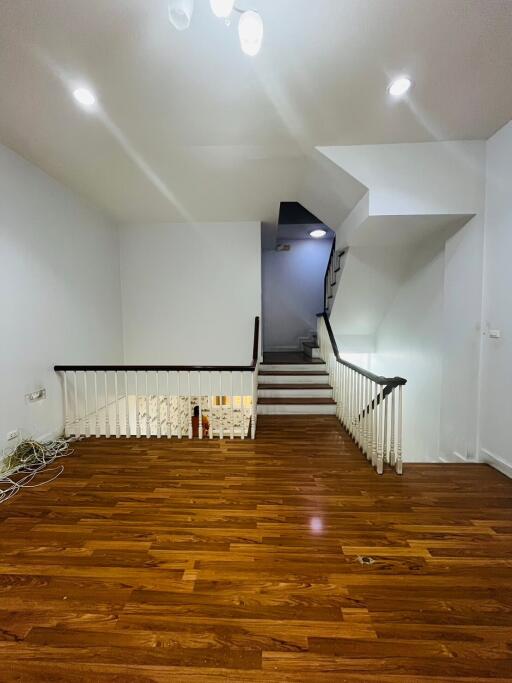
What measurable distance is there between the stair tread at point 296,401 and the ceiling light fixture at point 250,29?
3.72 m

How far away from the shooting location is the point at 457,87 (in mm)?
2160

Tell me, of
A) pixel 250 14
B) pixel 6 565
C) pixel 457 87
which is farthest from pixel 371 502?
pixel 457 87

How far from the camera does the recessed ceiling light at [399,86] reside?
6.84 feet

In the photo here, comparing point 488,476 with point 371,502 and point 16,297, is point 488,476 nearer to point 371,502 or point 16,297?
point 371,502

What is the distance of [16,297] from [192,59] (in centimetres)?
265

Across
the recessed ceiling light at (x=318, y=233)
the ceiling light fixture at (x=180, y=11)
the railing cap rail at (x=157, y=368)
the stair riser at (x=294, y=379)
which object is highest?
the recessed ceiling light at (x=318, y=233)

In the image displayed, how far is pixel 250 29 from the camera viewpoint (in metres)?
1.37

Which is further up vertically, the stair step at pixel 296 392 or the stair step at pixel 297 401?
the stair step at pixel 296 392

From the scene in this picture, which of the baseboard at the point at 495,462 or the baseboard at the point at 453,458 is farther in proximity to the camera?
the baseboard at the point at 453,458

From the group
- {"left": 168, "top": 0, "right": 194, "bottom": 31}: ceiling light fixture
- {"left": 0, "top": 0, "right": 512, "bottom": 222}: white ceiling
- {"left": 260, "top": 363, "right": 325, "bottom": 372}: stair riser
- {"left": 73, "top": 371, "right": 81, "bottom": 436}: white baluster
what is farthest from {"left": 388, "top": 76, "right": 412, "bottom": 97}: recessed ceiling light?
{"left": 73, "top": 371, "right": 81, "bottom": 436}: white baluster

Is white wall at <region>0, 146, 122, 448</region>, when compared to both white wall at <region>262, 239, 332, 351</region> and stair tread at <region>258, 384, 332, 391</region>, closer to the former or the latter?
stair tread at <region>258, 384, 332, 391</region>

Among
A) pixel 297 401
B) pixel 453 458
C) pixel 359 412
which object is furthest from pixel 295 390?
pixel 453 458

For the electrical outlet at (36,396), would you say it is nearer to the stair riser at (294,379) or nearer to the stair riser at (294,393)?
the stair riser at (294,393)

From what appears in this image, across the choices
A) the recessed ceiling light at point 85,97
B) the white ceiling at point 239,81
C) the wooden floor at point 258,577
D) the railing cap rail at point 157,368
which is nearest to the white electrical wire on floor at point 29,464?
the wooden floor at point 258,577
